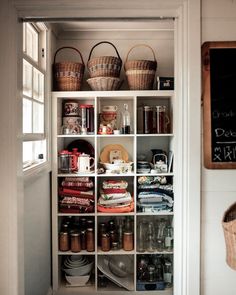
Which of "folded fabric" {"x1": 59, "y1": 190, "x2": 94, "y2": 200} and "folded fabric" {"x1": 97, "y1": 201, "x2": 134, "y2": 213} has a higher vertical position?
"folded fabric" {"x1": 59, "y1": 190, "x2": 94, "y2": 200}

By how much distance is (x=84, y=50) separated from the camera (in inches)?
106

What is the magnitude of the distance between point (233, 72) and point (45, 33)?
165cm

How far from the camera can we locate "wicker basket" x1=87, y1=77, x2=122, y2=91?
2.37 m

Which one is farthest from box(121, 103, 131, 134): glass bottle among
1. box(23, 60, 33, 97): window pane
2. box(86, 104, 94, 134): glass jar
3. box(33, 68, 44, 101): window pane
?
box(23, 60, 33, 97): window pane

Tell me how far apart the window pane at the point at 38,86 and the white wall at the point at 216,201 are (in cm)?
135

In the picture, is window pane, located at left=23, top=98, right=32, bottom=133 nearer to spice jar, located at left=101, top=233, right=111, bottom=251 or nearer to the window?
the window

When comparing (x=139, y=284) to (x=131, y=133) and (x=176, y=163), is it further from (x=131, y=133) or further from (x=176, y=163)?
(x=176, y=163)

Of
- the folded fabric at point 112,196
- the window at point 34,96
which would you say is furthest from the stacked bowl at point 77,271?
the window at point 34,96

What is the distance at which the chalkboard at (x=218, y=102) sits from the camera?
1304mm

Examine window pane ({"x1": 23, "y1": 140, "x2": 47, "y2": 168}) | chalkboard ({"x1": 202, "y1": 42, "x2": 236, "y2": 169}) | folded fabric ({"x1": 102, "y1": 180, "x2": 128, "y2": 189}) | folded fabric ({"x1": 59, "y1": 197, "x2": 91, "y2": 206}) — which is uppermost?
chalkboard ({"x1": 202, "y1": 42, "x2": 236, "y2": 169})

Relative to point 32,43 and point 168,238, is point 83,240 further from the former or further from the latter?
point 32,43

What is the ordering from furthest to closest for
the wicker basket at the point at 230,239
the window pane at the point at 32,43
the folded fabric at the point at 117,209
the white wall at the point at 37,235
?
the folded fabric at the point at 117,209, the window pane at the point at 32,43, the white wall at the point at 37,235, the wicker basket at the point at 230,239

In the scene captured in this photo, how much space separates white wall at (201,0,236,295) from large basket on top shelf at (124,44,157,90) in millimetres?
1077

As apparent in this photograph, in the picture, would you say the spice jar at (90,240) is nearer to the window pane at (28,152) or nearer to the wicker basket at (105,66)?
the window pane at (28,152)
